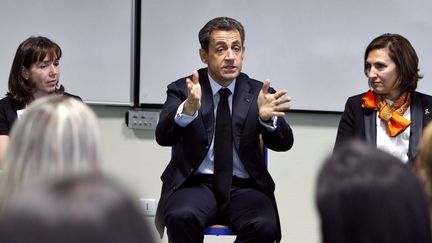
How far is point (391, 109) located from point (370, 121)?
0.10 meters

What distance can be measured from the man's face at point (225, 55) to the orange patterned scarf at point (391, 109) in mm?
597

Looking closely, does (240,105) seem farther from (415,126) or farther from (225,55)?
(415,126)

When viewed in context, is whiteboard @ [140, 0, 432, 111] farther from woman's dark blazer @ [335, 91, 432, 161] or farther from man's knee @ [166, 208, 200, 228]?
man's knee @ [166, 208, 200, 228]

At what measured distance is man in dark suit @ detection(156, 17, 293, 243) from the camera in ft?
8.97

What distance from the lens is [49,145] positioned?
3.61ft

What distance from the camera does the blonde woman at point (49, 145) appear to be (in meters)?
1.10

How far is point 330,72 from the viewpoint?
3.62 metres

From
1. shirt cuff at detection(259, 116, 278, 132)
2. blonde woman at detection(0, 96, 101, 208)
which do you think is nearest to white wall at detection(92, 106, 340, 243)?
shirt cuff at detection(259, 116, 278, 132)

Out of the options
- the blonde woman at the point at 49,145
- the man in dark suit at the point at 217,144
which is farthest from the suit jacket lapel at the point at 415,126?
the blonde woman at the point at 49,145

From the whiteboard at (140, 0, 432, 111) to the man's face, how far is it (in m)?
0.67

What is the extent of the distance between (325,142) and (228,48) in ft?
3.44

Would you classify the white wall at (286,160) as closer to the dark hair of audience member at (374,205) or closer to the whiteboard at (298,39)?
the whiteboard at (298,39)

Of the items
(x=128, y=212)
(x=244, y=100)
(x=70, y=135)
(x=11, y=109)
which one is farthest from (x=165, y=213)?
(x=128, y=212)

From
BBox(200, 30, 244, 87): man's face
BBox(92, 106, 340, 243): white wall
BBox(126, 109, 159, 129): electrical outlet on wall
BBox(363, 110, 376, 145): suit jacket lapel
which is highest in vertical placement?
BBox(200, 30, 244, 87): man's face
